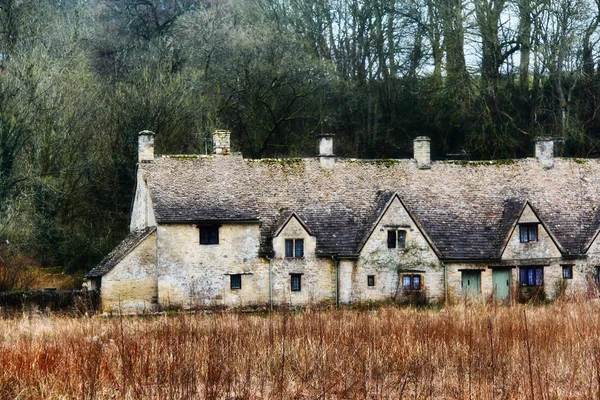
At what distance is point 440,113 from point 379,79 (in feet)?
19.9

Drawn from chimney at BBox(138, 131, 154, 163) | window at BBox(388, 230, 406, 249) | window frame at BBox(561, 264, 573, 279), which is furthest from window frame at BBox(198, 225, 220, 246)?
window frame at BBox(561, 264, 573, 279)

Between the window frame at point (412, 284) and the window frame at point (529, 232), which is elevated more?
the window frame at point (529, 232)

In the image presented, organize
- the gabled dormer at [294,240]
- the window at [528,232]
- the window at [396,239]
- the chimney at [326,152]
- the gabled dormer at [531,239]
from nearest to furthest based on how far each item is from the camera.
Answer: the gabled dormer at [294,240] < the window at [396,239] < the gabled dormer at [531,239] < the window at [528,232] < the chimney at [326,152]

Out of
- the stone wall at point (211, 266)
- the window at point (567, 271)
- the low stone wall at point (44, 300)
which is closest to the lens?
the low stone wall at point (44, 300)

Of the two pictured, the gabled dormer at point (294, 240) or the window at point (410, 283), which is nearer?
the gabled dormer at point (294, 240)

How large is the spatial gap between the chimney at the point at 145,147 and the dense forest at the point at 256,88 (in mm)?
4216

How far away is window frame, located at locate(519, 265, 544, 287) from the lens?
40875 millimetres

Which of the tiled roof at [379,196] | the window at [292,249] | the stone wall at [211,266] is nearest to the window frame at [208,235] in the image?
the stone wall at [211,266]

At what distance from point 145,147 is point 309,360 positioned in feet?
85.7

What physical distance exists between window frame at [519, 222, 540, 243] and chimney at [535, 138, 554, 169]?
4.38 metres

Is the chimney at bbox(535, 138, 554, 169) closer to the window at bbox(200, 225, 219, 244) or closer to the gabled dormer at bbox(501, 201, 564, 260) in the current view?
the gabled dormer at bbox(501, 201, 564, 260)

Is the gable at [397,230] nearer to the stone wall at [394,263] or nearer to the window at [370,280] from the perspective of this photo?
the stone wall at [394,263]

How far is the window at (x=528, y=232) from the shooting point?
1617 inches

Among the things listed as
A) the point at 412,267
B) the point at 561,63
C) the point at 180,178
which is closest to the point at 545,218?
the point at 412,267
